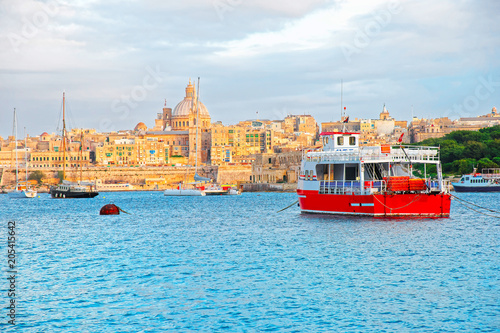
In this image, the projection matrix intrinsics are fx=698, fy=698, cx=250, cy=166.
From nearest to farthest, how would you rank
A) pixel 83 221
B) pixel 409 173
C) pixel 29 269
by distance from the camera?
1. pixel 29 269
2. pixel 409 173
3. pixel 83 221

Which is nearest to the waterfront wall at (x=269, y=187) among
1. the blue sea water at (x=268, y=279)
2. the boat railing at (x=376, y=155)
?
the boat railing at (x=376, y=155)

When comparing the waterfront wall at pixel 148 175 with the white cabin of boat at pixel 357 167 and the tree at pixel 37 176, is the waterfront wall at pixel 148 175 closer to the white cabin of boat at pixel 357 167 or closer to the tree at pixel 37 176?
the tree at pixel 37 176

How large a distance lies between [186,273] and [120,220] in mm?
25616

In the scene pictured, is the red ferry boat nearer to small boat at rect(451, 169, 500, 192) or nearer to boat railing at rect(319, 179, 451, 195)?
boat railing at rect(319, 179, 451, 195)

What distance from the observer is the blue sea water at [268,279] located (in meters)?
17.5

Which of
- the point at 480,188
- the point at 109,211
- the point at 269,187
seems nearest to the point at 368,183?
the point at 109,211

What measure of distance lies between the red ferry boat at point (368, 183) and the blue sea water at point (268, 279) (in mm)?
1059

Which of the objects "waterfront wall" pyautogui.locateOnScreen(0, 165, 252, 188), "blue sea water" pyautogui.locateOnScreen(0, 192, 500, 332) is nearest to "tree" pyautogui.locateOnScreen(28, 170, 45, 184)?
"waterfront wall" pyautogui.locateOnScreen(0, 165, 252, 188)

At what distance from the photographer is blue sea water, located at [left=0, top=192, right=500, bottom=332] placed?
57.4 feet

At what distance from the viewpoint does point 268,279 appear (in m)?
22.5

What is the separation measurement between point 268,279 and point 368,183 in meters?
16.6

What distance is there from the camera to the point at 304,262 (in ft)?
83.7

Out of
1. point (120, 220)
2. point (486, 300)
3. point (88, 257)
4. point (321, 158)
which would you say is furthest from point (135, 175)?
point (486, 300)

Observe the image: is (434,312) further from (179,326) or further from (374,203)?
(374,203)
